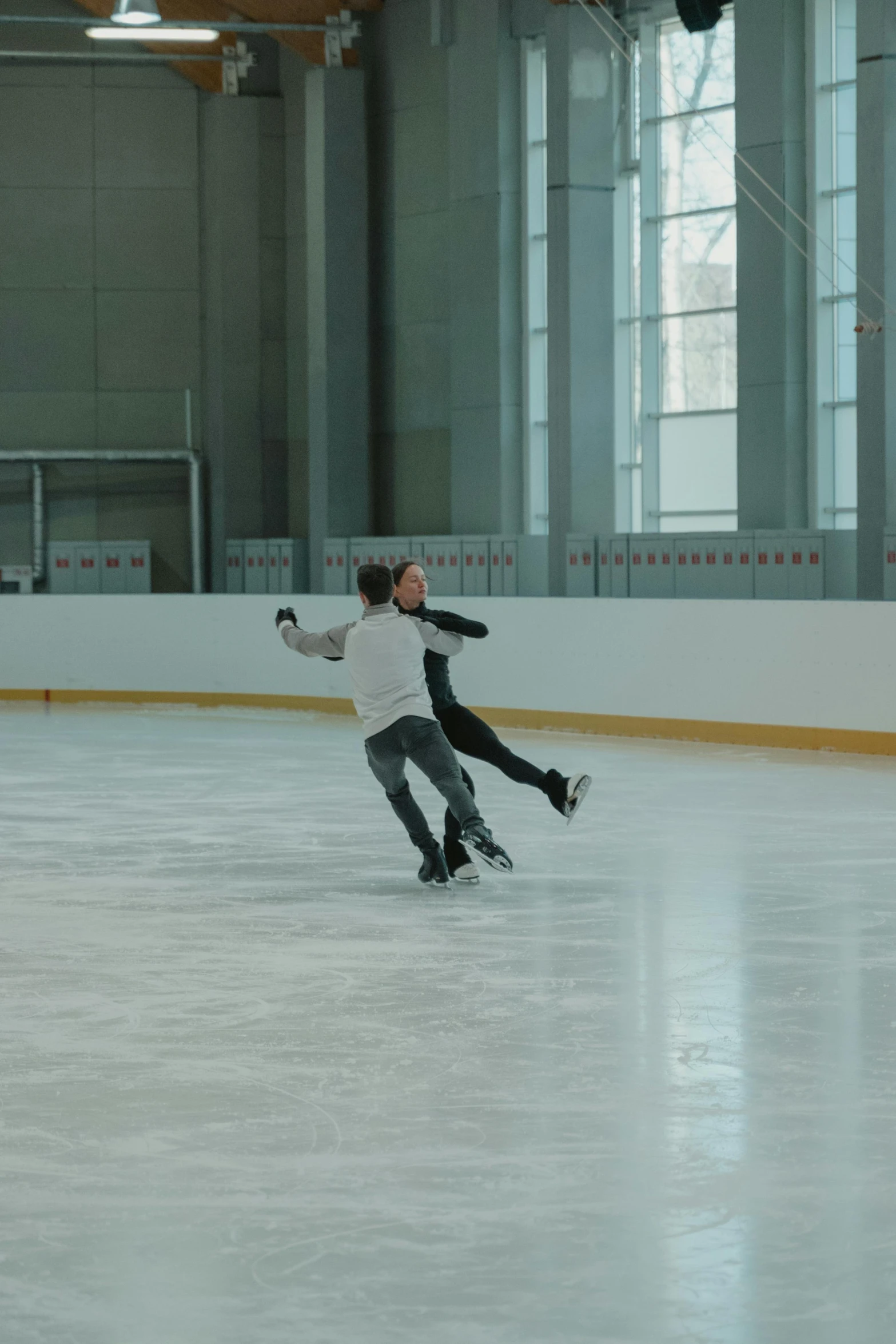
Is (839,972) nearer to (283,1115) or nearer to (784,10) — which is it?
(283,1115)

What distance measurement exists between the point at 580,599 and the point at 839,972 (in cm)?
1015

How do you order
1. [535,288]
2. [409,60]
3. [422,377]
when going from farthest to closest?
[422,377], [409,60], [535,288]

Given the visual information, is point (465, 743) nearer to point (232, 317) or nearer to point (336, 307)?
point (336, 307)

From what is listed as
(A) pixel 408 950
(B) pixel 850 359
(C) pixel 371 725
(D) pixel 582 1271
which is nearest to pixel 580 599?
(B) pixel 850 359

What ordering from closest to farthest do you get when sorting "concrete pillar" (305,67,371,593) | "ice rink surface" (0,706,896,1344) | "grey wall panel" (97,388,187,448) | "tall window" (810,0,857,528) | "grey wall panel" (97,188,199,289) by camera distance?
"ice rink surface" (0,706,896,1344), "tall window" (810,0,857,528), "concrete pillar" (305,67,371,593), "grey wall panel" (97,188,199,289), "grey wall panel" (97,388,187,448)

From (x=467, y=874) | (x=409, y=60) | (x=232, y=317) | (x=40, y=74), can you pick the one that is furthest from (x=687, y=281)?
(x=467, y=874)

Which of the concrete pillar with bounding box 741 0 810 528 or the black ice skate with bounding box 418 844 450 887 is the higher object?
the concrete pillar with bounding box 741 0 810 528

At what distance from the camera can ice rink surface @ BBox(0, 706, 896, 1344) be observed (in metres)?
3.54

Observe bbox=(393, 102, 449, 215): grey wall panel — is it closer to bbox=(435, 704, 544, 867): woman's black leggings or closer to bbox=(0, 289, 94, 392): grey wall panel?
bbox=(0, 289, 94, 392): grey wall panel

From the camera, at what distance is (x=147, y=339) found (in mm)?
24906

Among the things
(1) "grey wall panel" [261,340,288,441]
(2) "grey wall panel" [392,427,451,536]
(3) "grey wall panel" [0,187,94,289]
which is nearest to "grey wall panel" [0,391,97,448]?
(3) "grey wall panel" [0,187,94,289]

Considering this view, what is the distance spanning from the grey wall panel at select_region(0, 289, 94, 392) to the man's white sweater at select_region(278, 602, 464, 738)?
56.7 feet

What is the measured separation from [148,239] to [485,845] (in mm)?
18174

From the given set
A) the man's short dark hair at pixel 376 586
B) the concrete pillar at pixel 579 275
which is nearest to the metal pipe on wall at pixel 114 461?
the concrete pillar at pixel 579 275
